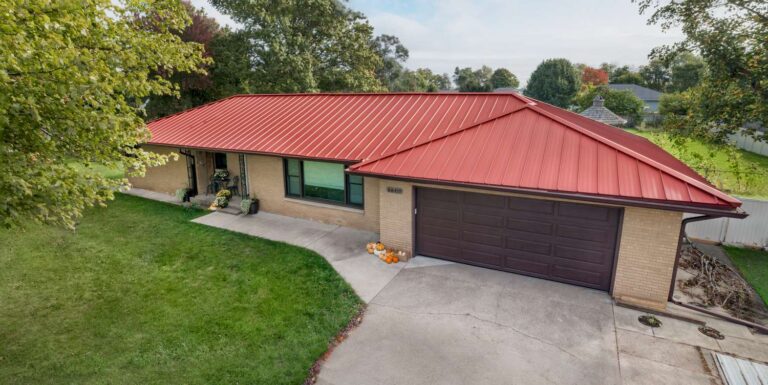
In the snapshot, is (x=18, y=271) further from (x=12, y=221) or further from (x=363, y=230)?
(x=363, y=230)

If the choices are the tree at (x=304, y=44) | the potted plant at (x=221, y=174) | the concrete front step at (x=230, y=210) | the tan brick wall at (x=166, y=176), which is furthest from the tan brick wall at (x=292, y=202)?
the tree at (x=304, y=44)

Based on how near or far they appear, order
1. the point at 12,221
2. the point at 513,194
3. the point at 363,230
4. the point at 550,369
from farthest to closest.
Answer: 1. the point at 363,230
2. the point at 513,194
3. the point at 550,369
4. the point at 12,221

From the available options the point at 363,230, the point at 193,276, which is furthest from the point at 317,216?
the point at 193,276

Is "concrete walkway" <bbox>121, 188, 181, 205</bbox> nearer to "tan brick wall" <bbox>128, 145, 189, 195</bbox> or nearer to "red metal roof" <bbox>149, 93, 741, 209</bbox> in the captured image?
"tan brick wall" <bbox>128, 145, 189, 195</bbox>

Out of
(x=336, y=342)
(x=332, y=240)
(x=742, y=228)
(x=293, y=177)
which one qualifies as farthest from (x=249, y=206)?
(x=742, y=228)

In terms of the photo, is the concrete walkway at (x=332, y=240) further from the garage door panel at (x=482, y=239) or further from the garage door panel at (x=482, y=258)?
the garage door panel at (x=482, y=239)

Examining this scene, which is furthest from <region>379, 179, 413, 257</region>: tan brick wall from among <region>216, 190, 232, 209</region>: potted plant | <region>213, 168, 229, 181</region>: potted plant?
<region>213, 168, 229, 181</region>: potted plant
